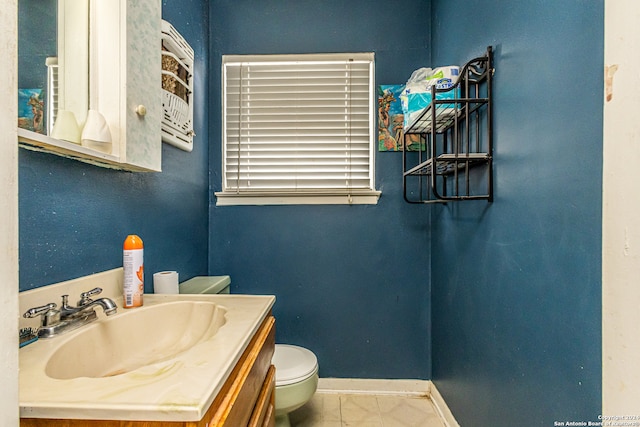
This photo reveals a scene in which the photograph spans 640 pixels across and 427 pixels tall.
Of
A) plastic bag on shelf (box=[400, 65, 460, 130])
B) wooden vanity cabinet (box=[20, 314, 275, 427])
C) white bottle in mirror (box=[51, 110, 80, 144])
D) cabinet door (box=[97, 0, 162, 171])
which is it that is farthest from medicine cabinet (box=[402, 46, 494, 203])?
white bottle in mirror (box=[51, 110, 80, 144])

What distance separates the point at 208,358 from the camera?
622mm

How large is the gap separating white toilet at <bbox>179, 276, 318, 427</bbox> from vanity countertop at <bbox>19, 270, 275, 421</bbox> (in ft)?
2.40

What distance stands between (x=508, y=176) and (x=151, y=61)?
49.3 inches

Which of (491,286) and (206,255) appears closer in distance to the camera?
(491,286)

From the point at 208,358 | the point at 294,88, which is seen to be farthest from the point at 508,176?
the point at 294,88

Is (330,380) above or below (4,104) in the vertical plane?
below

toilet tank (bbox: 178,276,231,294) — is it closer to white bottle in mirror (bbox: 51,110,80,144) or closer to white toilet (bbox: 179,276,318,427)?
white toilet (bbox: 179,276,318,427)

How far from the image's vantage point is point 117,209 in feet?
3.59

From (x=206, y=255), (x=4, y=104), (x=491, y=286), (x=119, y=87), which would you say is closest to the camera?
(x=4, y=104)

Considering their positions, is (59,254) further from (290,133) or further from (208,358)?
(290,133)

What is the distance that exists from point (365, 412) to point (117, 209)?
1.56m

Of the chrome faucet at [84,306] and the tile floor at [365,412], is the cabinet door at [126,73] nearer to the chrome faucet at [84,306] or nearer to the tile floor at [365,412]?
the chrome faucet at [84,306]

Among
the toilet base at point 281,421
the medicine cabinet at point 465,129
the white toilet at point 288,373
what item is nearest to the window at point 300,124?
the medicine cabinet at point 465,129

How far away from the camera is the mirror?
732mm
